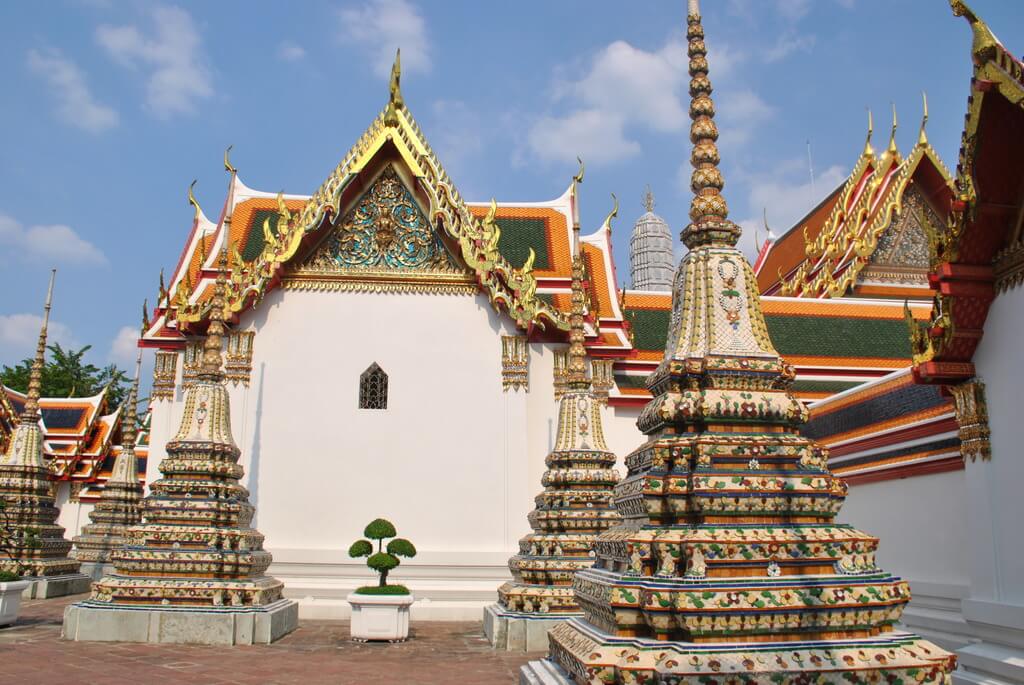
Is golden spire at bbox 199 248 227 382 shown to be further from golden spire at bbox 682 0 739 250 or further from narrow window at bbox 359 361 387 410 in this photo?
golden spire at bbox 682 0 739 250

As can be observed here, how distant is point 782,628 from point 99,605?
22.2ft

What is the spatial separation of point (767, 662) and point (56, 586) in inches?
480

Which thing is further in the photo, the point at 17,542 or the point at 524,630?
the point at 17,542

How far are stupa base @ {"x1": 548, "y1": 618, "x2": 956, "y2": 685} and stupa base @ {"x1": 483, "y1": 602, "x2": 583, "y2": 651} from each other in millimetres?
4327

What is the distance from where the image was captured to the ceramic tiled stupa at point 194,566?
749 cm

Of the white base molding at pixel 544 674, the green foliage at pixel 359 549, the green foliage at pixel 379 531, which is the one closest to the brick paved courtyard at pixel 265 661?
the green foliage at pixel 359 549

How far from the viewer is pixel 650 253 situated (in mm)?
36688

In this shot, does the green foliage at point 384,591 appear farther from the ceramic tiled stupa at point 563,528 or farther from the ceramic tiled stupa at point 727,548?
the ceramic tiled stupa at point 727,548

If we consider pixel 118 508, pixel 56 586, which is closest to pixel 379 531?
pixel 56 586

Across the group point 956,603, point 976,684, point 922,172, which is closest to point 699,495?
point 976,684

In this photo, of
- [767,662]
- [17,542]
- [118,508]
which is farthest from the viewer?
[118,508]

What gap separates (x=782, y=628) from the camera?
3066 mm

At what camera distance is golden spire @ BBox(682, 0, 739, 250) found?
3.83 meters

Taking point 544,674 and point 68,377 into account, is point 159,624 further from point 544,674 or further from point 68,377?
point 68,377
